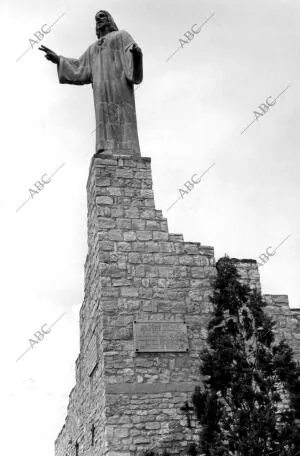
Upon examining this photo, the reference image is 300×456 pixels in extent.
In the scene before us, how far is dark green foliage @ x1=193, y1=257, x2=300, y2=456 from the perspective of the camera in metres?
8.68

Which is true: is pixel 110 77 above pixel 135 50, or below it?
below

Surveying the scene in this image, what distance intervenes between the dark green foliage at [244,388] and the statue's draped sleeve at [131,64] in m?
5.25

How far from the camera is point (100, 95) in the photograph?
44.2 ft

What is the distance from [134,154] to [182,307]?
127 inches

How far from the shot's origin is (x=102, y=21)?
1412 centimetres

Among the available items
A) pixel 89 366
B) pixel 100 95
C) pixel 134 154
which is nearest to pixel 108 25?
pixel 100 95

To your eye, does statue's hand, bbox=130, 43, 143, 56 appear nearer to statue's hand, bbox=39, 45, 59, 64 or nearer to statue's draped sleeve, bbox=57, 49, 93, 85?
statue's draped sleeve, bbox=57, 49, 93, 85

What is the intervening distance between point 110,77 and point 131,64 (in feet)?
1.65

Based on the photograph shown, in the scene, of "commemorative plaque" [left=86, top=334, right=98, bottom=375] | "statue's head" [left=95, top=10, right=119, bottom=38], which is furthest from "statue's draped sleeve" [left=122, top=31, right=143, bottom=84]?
"commemorative plaque" [left=86, top=334, right=98, bottom=375]

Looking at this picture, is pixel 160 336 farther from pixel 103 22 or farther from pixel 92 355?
pixel 103 22

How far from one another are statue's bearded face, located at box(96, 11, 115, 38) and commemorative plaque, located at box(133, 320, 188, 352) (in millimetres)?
6544

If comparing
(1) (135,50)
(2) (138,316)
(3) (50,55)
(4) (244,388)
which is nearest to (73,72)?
(3) (50,55)

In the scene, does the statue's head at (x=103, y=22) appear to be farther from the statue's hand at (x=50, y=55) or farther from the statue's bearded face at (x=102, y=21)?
the statue's hand at (x=50, y=55)

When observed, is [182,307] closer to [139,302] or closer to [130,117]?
[139,302]
